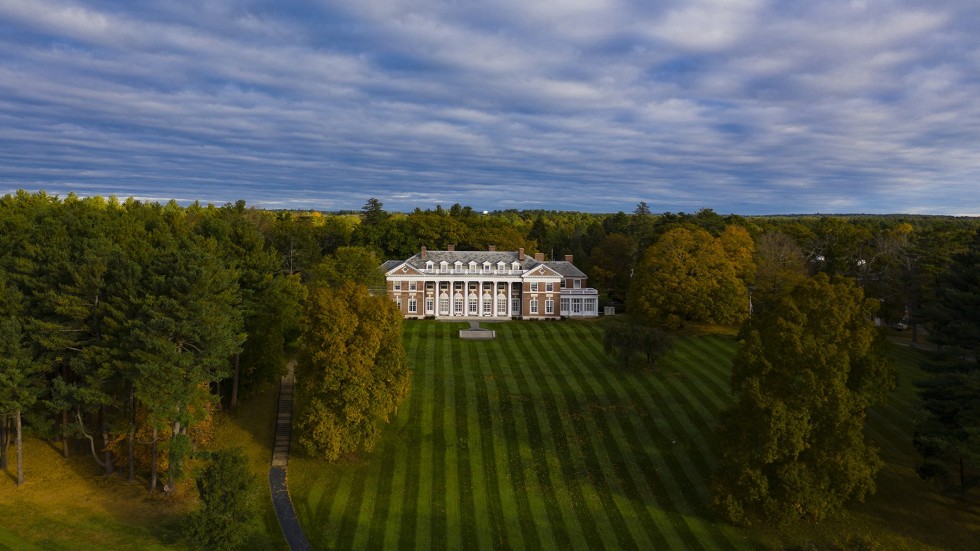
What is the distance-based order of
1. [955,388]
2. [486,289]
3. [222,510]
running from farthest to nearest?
[486,289] → [955,388] → [222,510]

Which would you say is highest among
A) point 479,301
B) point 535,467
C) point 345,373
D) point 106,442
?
point 479,301

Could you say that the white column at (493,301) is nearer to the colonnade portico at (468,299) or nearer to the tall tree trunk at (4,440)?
the colonnade portico at (468,299)

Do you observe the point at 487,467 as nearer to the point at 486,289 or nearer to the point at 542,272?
the point at 542,272

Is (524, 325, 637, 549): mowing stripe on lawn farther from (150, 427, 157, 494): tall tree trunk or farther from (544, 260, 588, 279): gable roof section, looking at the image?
(544, 260, 588, 279): gable roof section

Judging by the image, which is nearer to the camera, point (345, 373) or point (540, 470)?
point (345, 373)

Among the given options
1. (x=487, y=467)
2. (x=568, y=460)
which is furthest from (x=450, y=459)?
→ (x=568, y=460)

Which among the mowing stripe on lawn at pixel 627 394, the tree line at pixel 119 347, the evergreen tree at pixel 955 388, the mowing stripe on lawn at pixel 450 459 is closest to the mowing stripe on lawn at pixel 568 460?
the mowing stripe on lawn at pixel 627 394

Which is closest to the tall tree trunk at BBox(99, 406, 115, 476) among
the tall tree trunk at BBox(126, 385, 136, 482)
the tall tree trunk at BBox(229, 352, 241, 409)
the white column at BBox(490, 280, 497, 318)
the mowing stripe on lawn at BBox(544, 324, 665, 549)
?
the tall tree trunk at BBox(126, 385, 136, 482)
